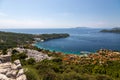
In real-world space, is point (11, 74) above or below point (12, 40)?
above

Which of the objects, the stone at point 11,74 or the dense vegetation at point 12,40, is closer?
the stone at point 11,74

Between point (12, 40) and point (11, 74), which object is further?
point (12, 40)

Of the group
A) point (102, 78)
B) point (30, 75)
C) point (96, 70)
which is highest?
point (30, 75)

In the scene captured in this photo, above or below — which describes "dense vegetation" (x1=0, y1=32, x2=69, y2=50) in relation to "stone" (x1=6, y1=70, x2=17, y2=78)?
below

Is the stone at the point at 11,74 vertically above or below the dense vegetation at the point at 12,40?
above

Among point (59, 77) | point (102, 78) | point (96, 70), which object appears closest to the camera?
point (59, 77)

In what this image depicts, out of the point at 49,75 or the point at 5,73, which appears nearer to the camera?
the point at 5,73

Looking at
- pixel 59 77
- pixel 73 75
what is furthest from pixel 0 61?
pixel 73 75

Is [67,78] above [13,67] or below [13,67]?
below

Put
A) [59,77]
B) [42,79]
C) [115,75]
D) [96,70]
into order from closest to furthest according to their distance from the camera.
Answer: [42,79]
[59,77]
[115,75]
[96,70]

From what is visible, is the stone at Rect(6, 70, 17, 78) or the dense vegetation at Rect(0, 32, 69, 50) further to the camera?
the dense vegetation at Rect(0, 32, 69, 50)

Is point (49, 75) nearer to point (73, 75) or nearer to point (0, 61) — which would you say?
point (73, 75)
